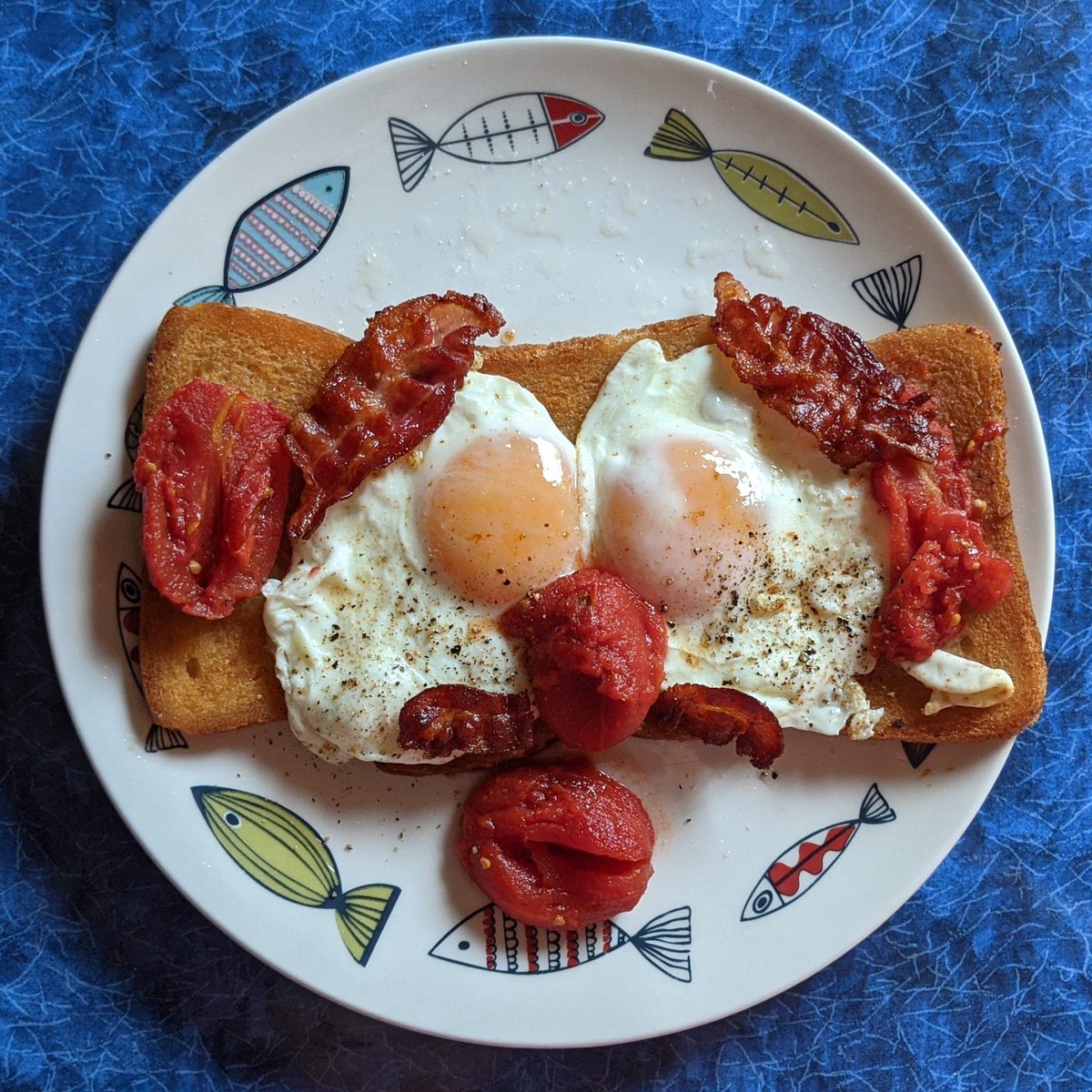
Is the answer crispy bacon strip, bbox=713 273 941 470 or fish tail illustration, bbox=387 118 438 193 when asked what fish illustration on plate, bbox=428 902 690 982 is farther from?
fish tail illustration, bbox=387 118 438 193

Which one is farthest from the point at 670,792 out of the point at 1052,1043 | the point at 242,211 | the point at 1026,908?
the point at 242,211

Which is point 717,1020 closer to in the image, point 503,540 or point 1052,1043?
point 1052,1043

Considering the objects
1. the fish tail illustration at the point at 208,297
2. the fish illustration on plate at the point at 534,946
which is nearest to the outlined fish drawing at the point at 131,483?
the fish tail illustration at the point at 208,297

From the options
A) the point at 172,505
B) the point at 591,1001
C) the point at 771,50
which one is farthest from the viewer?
the point at 771,50

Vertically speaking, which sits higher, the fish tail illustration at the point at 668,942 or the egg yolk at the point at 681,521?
the egg yolk at the point at 681,521

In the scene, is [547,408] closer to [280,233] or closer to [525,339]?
[525,339]

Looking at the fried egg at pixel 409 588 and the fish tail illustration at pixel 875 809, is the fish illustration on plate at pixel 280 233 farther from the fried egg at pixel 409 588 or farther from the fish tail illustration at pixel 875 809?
the fish tail illustration at pixel 875 809

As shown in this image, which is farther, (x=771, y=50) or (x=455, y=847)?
(x=771, y=50)
